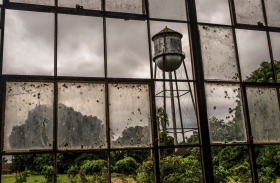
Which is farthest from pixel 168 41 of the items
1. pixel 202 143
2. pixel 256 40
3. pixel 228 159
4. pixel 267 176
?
pixel 228 159

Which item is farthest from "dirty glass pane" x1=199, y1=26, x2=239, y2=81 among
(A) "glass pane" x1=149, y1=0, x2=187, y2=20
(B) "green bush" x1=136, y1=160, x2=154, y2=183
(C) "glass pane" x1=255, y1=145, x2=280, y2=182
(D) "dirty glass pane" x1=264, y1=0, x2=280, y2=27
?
(C) "glass pane" x1=255, y1=145, x2=280, y2=182

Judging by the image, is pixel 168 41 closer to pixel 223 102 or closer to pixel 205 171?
pixel 223 102

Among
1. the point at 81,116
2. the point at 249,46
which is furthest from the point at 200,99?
the point at 81,116

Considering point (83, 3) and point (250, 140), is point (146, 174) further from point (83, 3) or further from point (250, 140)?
point (83, 3)

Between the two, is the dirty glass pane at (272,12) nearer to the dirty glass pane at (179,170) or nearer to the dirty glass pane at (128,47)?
the dirty glass pane at (128,47)

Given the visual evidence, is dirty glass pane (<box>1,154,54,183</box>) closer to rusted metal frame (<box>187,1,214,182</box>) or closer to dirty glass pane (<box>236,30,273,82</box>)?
rusted metal frame (<box>187,1,214,182</box>)

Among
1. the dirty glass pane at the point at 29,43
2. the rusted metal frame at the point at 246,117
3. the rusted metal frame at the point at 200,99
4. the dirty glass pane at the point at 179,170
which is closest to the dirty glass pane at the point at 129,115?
the rusted metal frame at the point at 200,99

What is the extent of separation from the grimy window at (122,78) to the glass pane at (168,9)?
12mm

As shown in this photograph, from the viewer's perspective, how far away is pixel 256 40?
376cm

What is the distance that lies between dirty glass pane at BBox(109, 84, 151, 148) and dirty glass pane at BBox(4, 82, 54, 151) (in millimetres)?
616

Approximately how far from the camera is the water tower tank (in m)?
6.54

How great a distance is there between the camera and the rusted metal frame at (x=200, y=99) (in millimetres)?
3129

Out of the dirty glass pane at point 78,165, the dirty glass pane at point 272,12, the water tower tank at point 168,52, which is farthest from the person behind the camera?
the dirty glass pane at point 78,165

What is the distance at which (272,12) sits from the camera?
384cm
